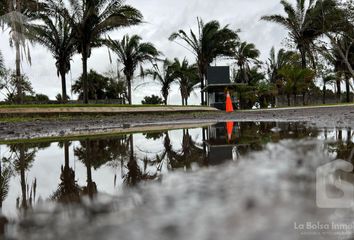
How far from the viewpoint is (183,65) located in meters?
38.4

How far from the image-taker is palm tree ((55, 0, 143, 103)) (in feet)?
57.0

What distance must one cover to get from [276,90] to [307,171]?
33.2 metres

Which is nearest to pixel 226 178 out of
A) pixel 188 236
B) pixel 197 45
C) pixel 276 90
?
pixel 188 236

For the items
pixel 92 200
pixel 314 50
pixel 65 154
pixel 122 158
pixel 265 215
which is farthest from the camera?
pixel 314 50

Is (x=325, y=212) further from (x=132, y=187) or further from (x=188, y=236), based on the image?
(x=132, y=187)

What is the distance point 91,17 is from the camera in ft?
56.3

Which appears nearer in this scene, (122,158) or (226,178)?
(226,178)

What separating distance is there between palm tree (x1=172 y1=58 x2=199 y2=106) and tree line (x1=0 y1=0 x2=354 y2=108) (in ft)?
0.51

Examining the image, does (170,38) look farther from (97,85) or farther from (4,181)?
(4,181)

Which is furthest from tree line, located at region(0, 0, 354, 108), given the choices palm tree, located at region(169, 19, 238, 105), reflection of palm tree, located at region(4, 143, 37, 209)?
reflection of palm tree, located at region(4, 143, 37, 209)

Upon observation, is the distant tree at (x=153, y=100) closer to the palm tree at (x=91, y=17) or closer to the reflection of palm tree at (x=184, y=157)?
the palm tree at (x=91, y=17)

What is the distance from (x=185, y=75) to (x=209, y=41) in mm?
9887

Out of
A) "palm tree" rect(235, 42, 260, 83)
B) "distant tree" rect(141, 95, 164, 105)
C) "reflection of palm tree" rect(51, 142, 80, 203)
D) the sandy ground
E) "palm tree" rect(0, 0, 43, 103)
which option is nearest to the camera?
"reflection of palm tree" rect(51, 142, 80, 203)

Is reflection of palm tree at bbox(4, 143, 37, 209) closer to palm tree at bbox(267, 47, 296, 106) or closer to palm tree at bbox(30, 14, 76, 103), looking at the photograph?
palm tree at bbox(30, 14, 76, 103)
